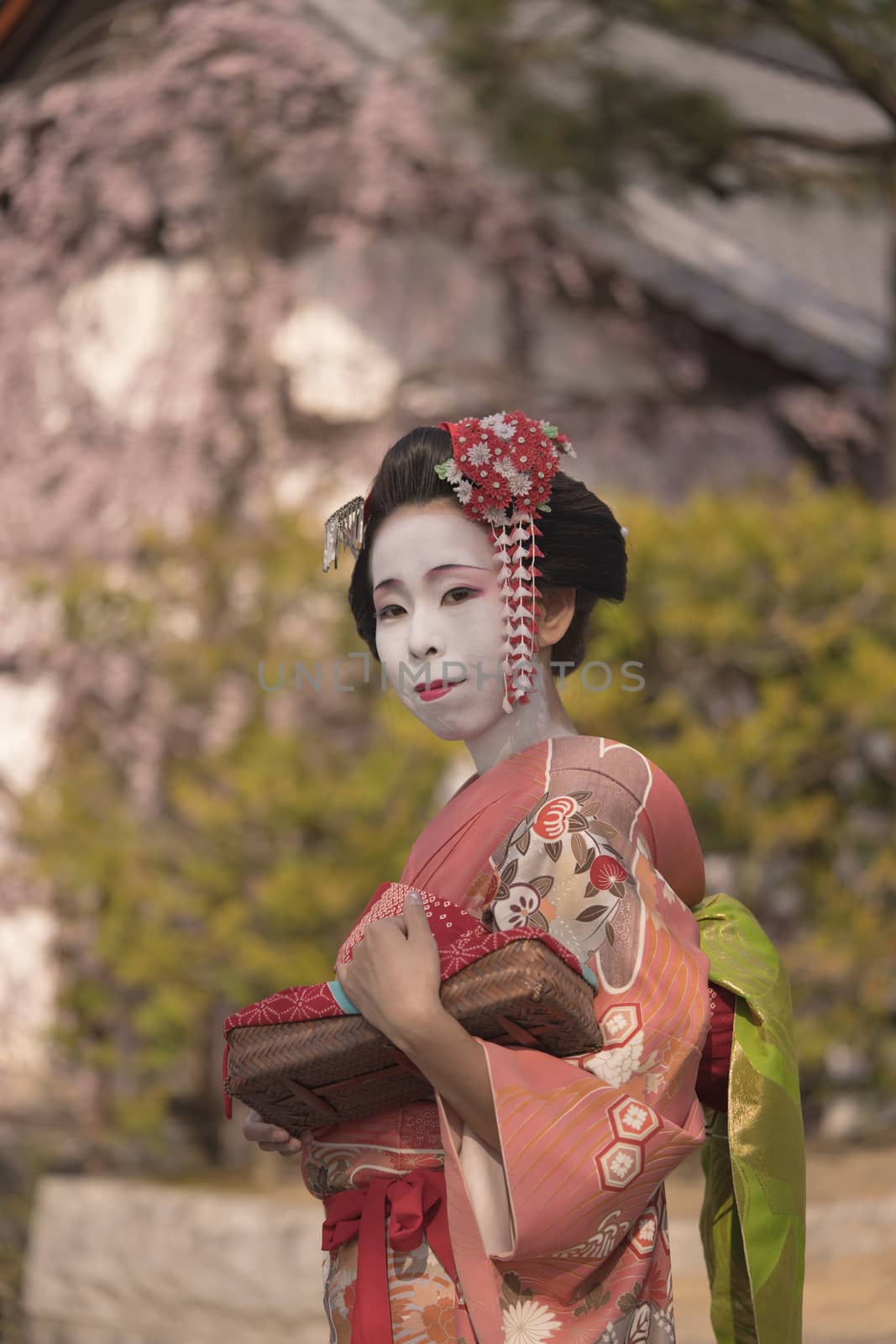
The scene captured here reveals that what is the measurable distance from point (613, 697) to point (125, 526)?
3.18 m

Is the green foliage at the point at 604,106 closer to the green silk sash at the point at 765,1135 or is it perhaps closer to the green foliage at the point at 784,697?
the green foliage at the point at 784,697

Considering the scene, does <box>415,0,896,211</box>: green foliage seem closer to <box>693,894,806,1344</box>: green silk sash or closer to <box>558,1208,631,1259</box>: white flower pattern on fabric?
<box>693,894,806,1344</box>: green silk sash

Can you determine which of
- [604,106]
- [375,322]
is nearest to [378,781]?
[375,322]

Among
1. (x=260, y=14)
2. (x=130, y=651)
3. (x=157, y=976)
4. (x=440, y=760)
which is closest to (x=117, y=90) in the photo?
(x=260, y=14)

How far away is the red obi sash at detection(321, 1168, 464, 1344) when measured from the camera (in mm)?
2012

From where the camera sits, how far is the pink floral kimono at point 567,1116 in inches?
72.7

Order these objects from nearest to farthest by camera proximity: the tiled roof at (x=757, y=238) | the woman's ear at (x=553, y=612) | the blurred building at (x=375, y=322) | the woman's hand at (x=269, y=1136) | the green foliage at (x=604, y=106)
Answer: the woman's hand at (x=269, y=1136) → the woman's ear at (x=553, y=612) → the blurred building at (x=375, y=322) → the green foliage at (x=604, y=106) → the tiled roof at (x=757, y=238)

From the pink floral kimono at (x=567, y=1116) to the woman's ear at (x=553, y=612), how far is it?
7.2 inches

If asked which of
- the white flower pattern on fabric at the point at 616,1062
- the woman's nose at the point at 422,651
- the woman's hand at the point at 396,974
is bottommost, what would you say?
the white flower pattern on fabric at the point at 616,1062

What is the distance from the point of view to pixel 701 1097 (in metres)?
2.21

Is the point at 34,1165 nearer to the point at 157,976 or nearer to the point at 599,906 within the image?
the point at 157,976

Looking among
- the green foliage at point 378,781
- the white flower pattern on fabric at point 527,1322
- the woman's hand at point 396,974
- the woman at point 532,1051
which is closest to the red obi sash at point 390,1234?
the woman at point 532,1051

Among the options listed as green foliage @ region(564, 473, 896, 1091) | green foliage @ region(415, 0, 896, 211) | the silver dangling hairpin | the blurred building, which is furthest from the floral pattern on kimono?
green foliage @ region(415, 0, 896, 211)

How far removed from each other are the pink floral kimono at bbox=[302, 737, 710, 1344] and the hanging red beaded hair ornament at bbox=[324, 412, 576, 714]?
0.15m
